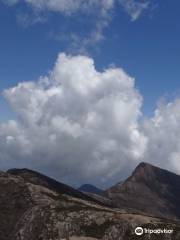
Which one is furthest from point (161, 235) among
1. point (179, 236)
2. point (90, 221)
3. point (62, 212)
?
point (62, 212)

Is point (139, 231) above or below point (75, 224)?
below

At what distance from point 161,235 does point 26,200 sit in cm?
8181

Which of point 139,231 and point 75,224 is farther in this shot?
point 75,224

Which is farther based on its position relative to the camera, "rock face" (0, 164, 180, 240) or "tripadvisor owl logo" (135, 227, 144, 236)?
"rock face" (0, 164, 180, 240)

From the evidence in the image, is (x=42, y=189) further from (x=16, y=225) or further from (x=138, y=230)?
(x=138, y=230)

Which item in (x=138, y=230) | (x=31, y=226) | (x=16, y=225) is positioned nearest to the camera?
(x=138, y=230)

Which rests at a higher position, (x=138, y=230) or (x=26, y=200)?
(x=26, y=200)

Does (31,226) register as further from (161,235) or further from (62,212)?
(161,235)

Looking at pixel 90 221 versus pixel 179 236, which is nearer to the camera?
pixel 179 236

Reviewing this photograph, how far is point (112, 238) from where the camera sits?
428 feet

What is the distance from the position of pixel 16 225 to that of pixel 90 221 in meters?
40.6

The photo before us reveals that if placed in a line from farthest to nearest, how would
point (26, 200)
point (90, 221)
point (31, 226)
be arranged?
point (26, 200) < point (31, 226) < point (90, 221)

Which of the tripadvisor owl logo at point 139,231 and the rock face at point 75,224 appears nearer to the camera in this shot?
the tripadvisor owl logo at point 139,231

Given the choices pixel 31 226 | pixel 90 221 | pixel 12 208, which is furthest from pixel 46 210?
pixel 12 208
